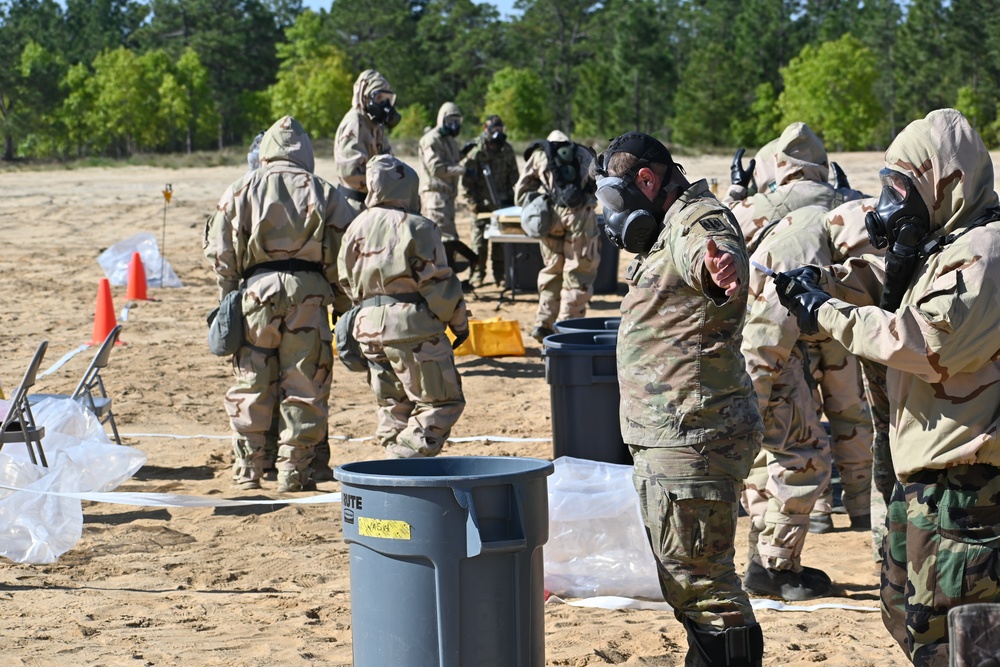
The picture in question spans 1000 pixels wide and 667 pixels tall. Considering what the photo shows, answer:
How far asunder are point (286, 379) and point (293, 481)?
64 cm

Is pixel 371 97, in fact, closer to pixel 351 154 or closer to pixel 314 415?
pixel 351 154

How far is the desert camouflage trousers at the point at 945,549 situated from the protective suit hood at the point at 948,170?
0.76 m

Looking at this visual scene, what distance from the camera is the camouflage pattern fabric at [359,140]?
35.0 ft

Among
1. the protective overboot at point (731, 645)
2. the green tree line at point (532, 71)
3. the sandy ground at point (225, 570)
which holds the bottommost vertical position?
the sandy ground at point (225, 570)

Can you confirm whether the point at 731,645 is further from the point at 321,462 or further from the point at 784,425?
the point at 321,462

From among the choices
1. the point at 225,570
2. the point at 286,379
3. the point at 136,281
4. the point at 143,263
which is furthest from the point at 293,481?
the point at 143,263

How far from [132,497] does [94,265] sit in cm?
1423

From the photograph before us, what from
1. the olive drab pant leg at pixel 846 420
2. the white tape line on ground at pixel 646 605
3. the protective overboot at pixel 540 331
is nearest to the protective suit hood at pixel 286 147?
the olive drab pant leg at pixel 846 420

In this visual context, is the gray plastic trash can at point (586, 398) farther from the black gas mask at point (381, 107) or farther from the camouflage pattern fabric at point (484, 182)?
the camouflage pattern fabric at point (484, 182)

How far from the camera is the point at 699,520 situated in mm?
4086

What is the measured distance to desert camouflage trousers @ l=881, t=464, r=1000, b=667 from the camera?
3.72 metres

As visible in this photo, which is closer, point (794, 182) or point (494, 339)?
point (794, 182)

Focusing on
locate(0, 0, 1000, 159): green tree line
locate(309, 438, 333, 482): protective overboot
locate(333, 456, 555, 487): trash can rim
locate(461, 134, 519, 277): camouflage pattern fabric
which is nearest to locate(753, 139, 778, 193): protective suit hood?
locate(309, 438, 333, 482): protective overboot

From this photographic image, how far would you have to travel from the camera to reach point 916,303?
3.73 m
